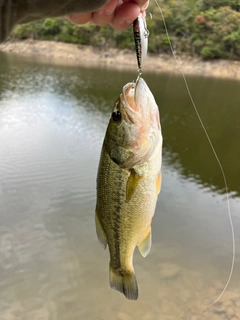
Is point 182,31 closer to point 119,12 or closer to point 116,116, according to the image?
point 119,12

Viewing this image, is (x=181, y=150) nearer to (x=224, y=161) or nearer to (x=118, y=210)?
(x=224, y=161)

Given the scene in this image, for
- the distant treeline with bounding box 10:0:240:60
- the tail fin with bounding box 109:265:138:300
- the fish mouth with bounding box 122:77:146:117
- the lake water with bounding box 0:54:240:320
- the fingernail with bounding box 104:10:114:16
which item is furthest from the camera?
the distant treeline with bounding box 10:0:240:60

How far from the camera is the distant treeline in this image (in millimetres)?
34281

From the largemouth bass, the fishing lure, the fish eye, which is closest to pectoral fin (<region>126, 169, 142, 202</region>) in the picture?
the largemouth bass

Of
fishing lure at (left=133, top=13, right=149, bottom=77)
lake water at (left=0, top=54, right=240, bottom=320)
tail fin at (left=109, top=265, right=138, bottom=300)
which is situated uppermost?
fishing lure at (left=133, top=13, right=149, bottom=77)

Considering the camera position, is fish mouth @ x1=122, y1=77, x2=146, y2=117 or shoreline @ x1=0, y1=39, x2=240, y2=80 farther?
shoreline @ x1=0, y1=39, x2=240, y2=80

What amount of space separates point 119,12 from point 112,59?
3572 centimetres

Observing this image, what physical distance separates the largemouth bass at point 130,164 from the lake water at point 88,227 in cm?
398

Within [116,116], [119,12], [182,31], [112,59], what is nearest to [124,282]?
[116,116]

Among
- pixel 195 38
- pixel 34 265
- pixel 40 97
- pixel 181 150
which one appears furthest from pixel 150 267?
pixel 195 38

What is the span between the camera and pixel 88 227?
22.3ft

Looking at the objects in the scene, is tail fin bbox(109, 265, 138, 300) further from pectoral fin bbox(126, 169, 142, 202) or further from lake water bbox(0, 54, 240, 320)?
lake water bbox(0, 54, 240, 320)

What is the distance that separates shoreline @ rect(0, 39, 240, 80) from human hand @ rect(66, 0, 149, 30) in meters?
31.2

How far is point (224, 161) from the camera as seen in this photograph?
11180 mm
